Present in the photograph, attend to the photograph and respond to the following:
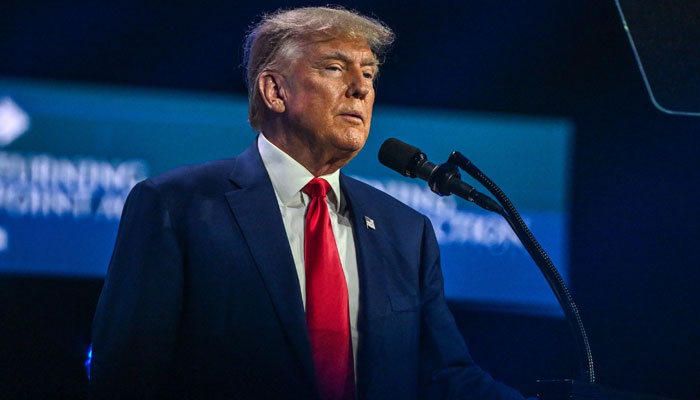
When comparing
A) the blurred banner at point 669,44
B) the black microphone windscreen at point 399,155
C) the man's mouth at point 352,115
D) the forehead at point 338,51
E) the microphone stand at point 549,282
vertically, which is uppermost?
the blurred banner at point 669,44

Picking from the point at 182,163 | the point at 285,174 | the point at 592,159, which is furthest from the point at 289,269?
the point at 592,159

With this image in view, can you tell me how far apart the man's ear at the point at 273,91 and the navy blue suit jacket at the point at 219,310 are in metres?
0.18

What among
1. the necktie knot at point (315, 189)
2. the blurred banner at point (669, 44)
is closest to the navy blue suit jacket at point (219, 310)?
the necktie knot at point (315, 189)

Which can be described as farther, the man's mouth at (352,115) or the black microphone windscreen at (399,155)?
the man's mouth at (352,115)

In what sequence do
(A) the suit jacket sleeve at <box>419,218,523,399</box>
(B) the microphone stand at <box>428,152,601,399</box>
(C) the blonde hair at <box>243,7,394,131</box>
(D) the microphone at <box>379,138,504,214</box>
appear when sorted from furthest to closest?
(C) the blonde hair at <box>243,7,394,131</box> < (A) the suit jacket sleeve at <box>419,218,523,399</box> < (D) the microphone at <box>379,138,504,214</box> < (B) the microphone stand at <box>428,152,601,399</box>

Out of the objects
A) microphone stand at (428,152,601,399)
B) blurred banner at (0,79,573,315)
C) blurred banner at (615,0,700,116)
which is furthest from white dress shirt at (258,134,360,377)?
blurred banner at (615,0,700,116)

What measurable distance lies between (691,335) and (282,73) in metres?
2.38

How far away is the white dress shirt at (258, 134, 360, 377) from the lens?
166cm

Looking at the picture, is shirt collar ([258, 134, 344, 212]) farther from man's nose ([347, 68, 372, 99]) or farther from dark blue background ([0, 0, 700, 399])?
dark blue background ([0, 0, 700, 399])

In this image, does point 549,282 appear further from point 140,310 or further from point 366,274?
point 140,310

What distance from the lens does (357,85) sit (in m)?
1.72

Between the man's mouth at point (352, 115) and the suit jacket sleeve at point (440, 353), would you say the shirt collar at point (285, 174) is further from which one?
the suit jacket sleeve at point (440, 353)

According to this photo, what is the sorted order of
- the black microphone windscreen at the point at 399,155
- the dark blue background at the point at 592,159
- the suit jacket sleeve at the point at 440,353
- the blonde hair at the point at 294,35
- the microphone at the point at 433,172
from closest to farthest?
the microphone at the point at 433,172 < the black microphone windscreen at the point at 399,155 < the suit jacket sleeve at the point at 440,353 < the blonde hair at the point at 294,35 < the dark blue background at the point at 592,159

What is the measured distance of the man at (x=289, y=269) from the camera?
58.3 inches
